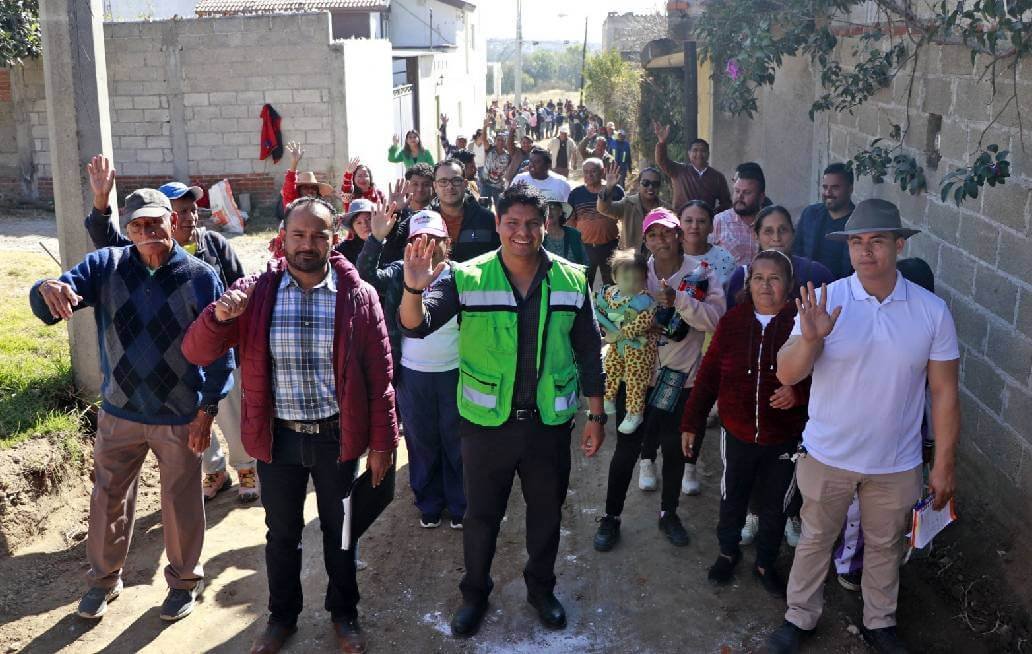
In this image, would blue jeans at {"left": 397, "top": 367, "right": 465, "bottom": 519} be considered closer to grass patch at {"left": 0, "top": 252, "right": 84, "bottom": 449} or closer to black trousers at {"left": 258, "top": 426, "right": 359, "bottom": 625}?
black trousers at {"left": 258, "top": 426, "right": 359, "bottom": 625}

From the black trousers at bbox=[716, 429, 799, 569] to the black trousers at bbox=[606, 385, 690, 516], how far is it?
430mm

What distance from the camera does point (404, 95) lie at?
878 inches

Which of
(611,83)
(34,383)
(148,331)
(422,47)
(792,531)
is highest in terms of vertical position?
(422,47)

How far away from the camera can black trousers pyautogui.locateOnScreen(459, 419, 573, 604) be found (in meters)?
4.20

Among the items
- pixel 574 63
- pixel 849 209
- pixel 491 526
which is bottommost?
pixel 491 526

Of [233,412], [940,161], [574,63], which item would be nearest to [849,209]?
[940,161]

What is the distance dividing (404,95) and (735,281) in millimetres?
18326

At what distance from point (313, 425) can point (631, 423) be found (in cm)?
186

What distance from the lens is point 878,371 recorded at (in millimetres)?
3812

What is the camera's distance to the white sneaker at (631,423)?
5.14 m

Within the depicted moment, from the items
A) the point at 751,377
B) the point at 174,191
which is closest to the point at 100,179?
the point at 174,191

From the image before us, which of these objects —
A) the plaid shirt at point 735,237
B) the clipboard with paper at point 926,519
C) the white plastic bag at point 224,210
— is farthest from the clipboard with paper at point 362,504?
the white plastic bag at point 224,210

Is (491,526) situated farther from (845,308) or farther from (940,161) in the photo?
(940,161)

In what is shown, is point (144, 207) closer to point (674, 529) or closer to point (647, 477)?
point (674, 529)
